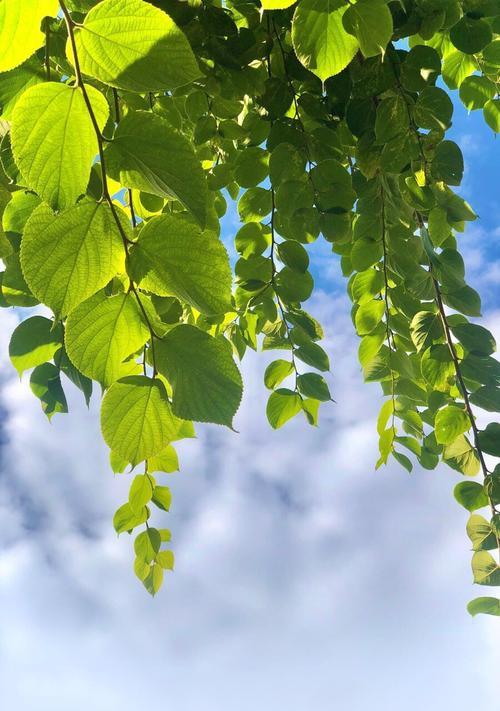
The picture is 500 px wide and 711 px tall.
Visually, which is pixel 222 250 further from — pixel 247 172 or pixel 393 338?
pixel 393 338

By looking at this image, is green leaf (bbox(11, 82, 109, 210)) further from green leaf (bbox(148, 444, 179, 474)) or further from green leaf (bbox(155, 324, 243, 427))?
green leaf (bbox(148, 444, 179, 474))

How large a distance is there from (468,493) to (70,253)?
2.45 feet

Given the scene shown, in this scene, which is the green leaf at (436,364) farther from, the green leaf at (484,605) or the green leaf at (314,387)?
the green leaf at (484,605)

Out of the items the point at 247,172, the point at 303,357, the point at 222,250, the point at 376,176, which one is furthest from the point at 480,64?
the point at 222,250

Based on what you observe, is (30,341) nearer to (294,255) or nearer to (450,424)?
(294,255)

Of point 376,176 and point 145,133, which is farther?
point 376,176

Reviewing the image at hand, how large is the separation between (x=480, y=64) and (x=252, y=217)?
446 mm

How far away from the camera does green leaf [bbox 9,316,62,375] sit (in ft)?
2.65

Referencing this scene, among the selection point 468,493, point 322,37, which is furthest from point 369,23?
point 468,493

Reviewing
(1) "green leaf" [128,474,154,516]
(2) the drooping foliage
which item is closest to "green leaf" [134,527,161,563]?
(2) the drooping foliage

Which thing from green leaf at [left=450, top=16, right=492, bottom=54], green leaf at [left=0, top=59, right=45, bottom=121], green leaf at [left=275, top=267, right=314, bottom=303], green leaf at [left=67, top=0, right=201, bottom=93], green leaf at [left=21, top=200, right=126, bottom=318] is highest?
green leaf at [left=450, top=16, right=492, bottom=54]

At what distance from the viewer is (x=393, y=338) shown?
111 centimetres

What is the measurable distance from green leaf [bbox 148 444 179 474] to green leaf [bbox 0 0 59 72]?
2.18 feet

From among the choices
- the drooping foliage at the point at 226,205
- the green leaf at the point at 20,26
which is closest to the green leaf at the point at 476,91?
the drooping foliage at the point at 226,205
